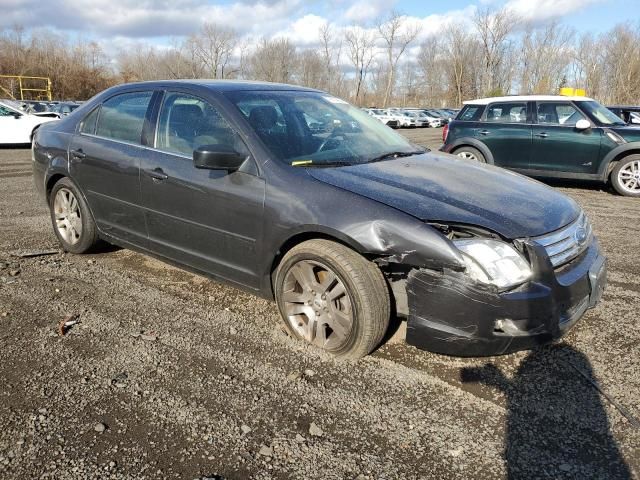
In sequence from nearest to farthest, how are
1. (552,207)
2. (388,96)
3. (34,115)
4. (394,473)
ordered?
(394,473), (552,207), (34,115), (388,96)

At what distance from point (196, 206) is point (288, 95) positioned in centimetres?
119

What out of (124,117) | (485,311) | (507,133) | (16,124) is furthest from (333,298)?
(16,124)

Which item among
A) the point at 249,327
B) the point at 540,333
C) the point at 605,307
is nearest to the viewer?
the point at 540,333

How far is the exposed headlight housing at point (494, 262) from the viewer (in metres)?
2.72

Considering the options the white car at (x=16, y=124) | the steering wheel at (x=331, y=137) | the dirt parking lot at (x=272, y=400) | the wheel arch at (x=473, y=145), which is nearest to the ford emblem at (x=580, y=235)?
the dirt parking lot at (x=272, y=400)

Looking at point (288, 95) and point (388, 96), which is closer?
point (288, 95)

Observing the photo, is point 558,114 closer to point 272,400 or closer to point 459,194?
point 459,194

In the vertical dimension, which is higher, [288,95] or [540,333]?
[288,95]

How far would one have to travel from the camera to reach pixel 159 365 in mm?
3129

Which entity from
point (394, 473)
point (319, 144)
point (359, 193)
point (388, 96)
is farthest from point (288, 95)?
point (388, 96)

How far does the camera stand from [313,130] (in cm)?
385

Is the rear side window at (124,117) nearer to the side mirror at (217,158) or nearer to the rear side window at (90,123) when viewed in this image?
the rear side window at (90,123)

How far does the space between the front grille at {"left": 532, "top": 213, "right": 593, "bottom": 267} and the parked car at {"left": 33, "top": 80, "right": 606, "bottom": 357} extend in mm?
13

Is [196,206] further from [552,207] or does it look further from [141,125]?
[552,207]
